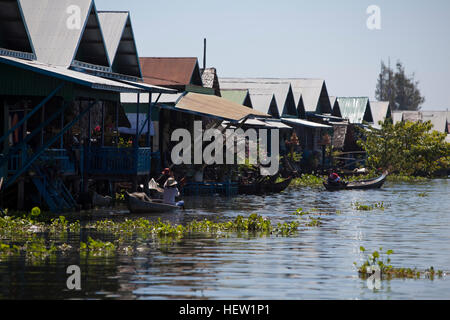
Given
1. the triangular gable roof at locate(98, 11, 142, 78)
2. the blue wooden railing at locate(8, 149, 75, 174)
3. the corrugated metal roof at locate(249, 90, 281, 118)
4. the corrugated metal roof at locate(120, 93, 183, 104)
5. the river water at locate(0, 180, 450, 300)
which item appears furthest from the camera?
the corrugated metal roof at locate(249, 90, 281, 118)

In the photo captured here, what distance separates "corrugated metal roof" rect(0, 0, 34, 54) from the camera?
24.7m

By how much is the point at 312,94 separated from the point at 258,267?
46703 millimetres

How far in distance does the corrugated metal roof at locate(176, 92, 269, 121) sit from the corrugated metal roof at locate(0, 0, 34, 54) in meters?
8.43

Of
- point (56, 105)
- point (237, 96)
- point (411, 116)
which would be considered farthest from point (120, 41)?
point (411, 116)

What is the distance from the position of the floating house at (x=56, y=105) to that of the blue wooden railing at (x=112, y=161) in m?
0.03

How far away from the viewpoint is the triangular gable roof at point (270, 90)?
53000 mm

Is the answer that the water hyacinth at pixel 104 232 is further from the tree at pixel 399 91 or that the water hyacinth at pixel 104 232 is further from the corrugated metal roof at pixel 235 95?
the tree at pixel 399 91

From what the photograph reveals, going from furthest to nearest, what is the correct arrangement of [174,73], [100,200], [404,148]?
[404,148]
[174,73]
[100,200]

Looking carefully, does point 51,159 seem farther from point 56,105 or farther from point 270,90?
point 270,90

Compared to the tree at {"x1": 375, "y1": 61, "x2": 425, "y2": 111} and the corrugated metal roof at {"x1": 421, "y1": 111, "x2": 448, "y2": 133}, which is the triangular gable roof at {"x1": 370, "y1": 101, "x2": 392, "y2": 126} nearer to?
the corrugated metal roof at {"x1": 421, "y1": 111, "x2": 448, "y2": 133}

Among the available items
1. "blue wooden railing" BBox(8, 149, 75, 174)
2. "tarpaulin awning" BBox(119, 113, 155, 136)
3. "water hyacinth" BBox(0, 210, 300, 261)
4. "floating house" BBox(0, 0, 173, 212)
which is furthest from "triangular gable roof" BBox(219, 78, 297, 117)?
"water hyacinth" BBox(0, 210, 300, 261)

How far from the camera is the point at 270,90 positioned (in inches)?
2126

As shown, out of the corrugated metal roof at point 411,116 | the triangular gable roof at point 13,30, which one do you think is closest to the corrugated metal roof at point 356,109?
the corrugated metal roof at point 411,116
